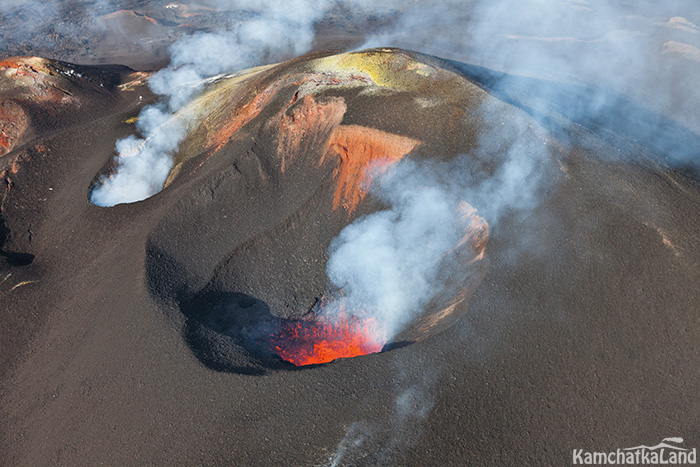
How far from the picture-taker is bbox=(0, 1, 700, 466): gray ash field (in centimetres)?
1159

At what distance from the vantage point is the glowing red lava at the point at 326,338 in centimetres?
1528

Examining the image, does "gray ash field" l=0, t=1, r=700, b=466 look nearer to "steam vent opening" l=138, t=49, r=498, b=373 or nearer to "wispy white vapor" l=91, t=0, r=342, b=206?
"steam vent opening" l=138, t=49, r=498, b=373

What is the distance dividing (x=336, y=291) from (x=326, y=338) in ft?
6.21

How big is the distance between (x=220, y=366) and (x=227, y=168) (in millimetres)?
8840

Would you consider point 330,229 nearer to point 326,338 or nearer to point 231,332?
point 326,338

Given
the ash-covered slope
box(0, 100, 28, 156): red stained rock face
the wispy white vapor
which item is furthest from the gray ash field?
box(0, 100, 28, 156): red stained rock face

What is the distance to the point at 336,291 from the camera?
16.9m

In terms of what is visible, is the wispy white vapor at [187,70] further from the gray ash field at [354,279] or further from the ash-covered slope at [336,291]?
the ash-covered slope at [336,291]

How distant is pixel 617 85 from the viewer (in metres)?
30.1

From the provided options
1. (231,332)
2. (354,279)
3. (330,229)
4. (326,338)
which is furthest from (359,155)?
(231,332)

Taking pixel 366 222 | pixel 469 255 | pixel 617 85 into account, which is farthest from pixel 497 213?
pixel 617 85

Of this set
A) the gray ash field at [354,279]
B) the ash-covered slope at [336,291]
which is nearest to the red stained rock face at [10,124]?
the gray ash field at [354,279]

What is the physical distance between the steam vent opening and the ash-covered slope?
0.09m

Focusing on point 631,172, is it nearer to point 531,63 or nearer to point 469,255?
point 469,255
